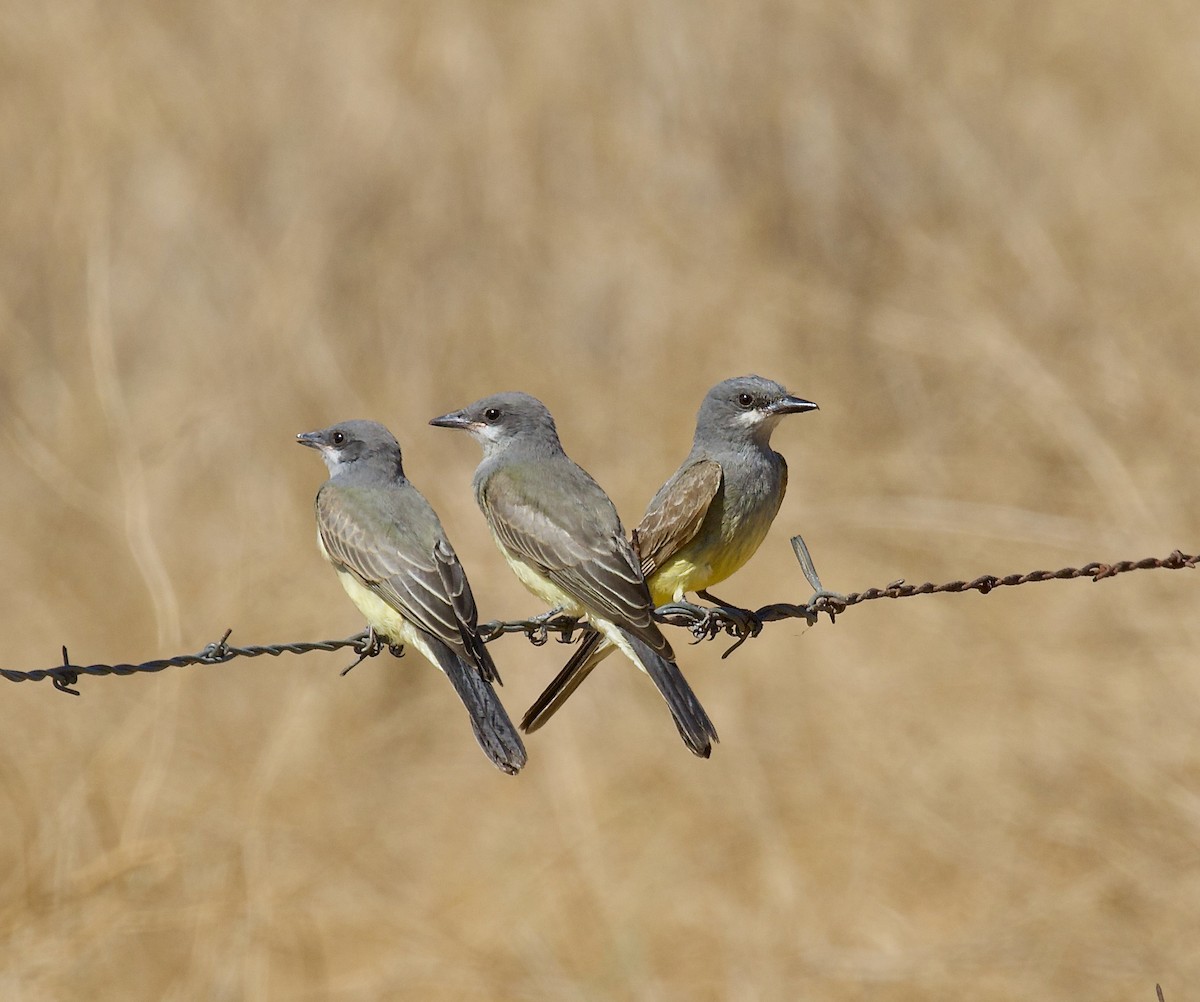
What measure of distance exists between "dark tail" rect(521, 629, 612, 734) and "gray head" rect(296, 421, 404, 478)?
122cm

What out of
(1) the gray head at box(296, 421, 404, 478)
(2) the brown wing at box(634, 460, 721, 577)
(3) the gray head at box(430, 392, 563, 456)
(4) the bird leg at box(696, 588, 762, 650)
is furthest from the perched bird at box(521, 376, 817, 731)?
(1) the gray head at box(296, 421, 404, 478)

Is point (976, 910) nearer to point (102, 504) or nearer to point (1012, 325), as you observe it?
point (1012, 325)

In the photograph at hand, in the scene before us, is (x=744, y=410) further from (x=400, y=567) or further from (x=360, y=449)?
(x=360, y=449)

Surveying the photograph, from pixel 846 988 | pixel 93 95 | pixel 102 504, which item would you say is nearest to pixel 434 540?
pixel 846 988

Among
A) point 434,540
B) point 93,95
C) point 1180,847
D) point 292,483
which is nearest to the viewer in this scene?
point 434,540

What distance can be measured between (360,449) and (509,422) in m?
0.64

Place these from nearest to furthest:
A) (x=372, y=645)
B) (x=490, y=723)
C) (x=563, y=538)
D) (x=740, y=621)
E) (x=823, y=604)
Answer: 1. (x=823, y=604)
2. (x=490, y=723)
3. (x=740, y=621)
4. (x=563, y=538)
5. (x=372, y=645)

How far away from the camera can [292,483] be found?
14000 mm

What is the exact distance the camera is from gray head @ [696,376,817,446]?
6844 mm

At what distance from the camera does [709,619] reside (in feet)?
21.0

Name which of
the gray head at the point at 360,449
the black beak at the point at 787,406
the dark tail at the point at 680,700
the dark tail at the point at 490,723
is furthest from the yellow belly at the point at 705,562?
the gray head at the point at 360,449

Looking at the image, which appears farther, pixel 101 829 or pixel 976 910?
pixel 101 829

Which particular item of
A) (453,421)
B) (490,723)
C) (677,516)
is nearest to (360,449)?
(453,421)

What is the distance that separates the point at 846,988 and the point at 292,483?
6.38 metres
